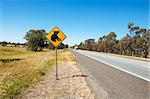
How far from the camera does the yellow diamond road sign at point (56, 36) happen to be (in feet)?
36.2

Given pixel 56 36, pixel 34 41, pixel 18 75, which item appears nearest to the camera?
pixel 56 36

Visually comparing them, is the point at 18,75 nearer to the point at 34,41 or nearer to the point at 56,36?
the point at 56,36

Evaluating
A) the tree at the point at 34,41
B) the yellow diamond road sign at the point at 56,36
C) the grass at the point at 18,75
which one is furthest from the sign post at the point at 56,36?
the tree at the point at 34,41

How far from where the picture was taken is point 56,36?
1109 centimetres

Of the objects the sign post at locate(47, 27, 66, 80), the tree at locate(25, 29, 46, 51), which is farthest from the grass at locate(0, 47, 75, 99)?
the tree at locate(25, 29, 46, 51)

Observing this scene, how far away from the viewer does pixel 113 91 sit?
7613 mm

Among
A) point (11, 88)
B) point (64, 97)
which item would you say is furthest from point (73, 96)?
point (11, 88)

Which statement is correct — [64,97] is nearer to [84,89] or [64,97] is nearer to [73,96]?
[73,96]

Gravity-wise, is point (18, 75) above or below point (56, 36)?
below

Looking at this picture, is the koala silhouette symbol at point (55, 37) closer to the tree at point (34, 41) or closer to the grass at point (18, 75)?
the grass at point (18, 75)

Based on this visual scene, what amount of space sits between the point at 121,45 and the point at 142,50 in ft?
33.3

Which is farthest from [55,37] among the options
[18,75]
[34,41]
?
[34,41]

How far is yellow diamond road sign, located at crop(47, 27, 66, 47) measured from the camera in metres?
11.0

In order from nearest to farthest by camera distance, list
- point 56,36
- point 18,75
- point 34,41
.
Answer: point 56,36 < point 18,75 < point 34,41
